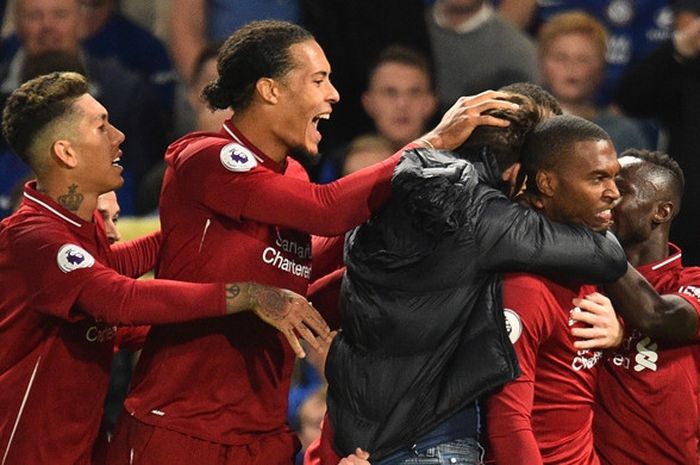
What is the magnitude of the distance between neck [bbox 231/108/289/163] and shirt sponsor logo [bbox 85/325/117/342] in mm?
699

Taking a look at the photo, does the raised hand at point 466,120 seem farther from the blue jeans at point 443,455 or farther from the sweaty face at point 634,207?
the blue jeans at point 443,455

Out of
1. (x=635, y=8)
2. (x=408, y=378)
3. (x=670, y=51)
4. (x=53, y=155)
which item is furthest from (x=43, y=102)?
(x=635, y=8)

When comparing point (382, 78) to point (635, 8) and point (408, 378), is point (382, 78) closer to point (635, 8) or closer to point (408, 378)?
point (635, 8)

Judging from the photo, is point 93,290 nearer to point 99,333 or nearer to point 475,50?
point 99,333

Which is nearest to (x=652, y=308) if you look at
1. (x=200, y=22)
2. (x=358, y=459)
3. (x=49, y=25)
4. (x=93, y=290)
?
(x=358, y=459)

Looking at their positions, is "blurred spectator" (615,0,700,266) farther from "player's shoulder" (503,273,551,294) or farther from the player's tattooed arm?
the player's tattooed arm

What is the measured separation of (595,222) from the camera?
145 inches

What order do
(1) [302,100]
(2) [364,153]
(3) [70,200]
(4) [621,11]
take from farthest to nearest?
(4) [621,11]
(2) [364,153]
(3) [70,200]
(1) [302,100]

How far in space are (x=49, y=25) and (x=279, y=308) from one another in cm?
382

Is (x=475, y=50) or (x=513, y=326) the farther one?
(x=475, y=50)

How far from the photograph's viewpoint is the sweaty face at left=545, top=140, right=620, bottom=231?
11.9 feet

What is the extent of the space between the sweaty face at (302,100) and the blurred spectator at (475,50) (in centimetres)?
306

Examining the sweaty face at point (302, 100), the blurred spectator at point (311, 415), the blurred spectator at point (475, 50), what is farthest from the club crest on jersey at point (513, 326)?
the blurred spectator at point (475, 50)

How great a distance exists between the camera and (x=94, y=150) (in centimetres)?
415
